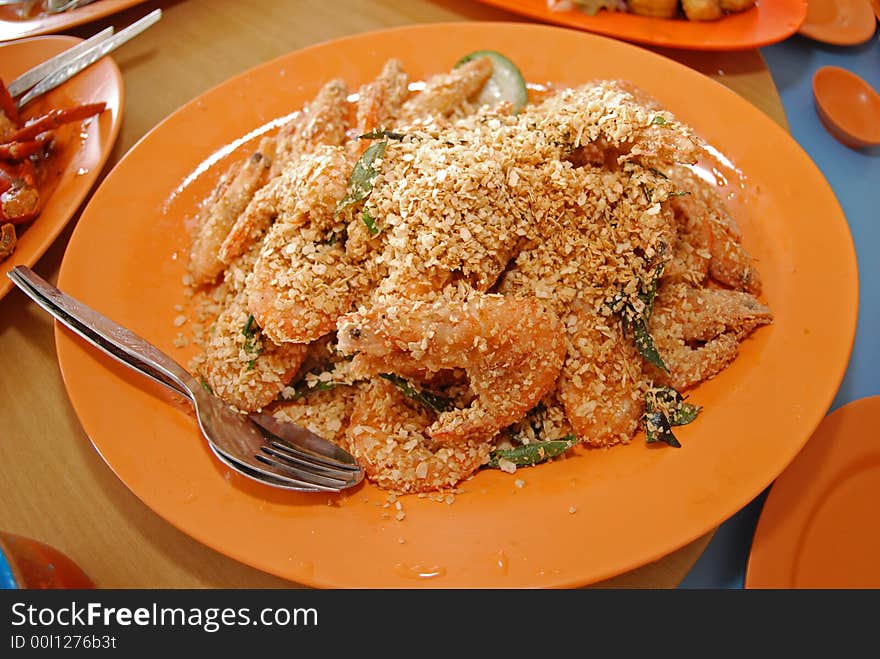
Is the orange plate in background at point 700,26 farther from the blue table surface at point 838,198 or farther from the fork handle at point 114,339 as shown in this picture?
the fork handle at point 114,339

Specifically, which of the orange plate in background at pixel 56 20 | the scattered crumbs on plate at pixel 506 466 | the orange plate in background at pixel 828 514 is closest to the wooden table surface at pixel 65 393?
the orange plate in background at pixel 56 20

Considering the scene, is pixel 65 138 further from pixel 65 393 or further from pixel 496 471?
pixel 496 471

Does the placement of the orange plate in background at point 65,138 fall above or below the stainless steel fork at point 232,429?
above

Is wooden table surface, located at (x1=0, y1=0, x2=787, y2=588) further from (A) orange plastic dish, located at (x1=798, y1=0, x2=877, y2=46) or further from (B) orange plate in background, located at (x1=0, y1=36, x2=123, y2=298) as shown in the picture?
(A) orange plastic dish, located at (x1=798, y1=0, x2=877, y2=46)

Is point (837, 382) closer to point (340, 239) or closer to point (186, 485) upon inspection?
point (340, 239)

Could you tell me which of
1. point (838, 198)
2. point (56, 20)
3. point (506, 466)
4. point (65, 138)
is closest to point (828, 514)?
point (506, 466)
